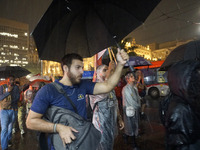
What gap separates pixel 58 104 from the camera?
1.90 metres

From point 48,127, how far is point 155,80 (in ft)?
53.6

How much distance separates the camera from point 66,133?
5.24 ft

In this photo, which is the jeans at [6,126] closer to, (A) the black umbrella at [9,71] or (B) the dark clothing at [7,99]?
(B) the dark clothing at [7,99]

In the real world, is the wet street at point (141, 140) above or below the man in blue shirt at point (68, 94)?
below

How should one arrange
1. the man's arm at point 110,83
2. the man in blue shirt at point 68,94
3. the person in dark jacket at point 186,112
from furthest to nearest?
the man's arm at point 110,83
the man in blue shirt at point 68,94
the person in dark jacket at point 186,112

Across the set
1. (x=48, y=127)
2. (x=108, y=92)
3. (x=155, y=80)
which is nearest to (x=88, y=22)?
(x=108, y=92)

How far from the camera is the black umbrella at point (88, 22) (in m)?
2.14

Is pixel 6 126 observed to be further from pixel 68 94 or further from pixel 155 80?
pixel 155 80

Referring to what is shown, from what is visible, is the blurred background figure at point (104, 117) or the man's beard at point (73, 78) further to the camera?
the blurred background figure at point (104, 117)

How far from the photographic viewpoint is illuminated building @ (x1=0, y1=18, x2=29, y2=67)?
116 m

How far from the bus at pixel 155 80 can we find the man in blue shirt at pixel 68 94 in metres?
14.4

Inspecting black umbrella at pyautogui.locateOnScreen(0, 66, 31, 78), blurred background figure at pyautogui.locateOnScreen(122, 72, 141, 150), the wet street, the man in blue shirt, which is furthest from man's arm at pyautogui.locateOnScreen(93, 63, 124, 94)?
black umbrella at pyautogui.locateOnScreen(0, 66, 31, 78)

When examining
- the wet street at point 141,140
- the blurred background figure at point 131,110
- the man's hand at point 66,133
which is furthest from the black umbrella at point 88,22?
the wet street at point 141,140

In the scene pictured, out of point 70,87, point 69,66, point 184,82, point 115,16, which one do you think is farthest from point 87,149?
point 115,16
